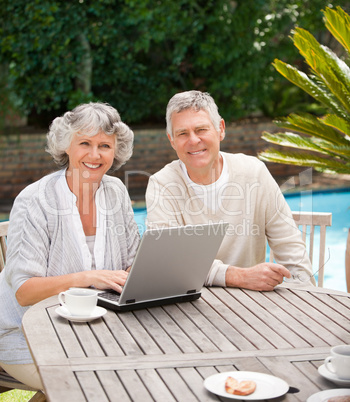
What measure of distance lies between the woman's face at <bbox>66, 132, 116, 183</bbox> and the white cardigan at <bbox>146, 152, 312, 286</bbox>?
39cm

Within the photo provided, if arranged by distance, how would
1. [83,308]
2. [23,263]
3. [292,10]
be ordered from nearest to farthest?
[83,308] < [23,263] < [292,10]

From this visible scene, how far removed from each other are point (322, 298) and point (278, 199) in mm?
811

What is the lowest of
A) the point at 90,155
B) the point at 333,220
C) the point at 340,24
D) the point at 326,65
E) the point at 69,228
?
the point at 333,220

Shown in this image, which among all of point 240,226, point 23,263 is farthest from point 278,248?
point 23,263

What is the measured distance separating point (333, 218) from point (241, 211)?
22.8ft

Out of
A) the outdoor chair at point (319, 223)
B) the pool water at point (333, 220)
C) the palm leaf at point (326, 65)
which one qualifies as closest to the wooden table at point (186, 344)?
the outdoor chair at point (319, 223)

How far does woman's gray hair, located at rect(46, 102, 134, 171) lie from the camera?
2631 millimetres

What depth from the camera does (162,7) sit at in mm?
10812

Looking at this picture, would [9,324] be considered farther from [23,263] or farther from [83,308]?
[83,308]

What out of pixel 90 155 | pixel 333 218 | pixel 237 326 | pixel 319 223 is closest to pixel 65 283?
pixel 90 155

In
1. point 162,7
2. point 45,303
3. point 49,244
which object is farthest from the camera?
point 162,7

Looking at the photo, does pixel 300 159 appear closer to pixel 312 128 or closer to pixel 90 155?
pixel 312 128

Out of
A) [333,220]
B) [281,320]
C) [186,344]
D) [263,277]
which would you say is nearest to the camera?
[186,344]

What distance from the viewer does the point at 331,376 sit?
1.61m
